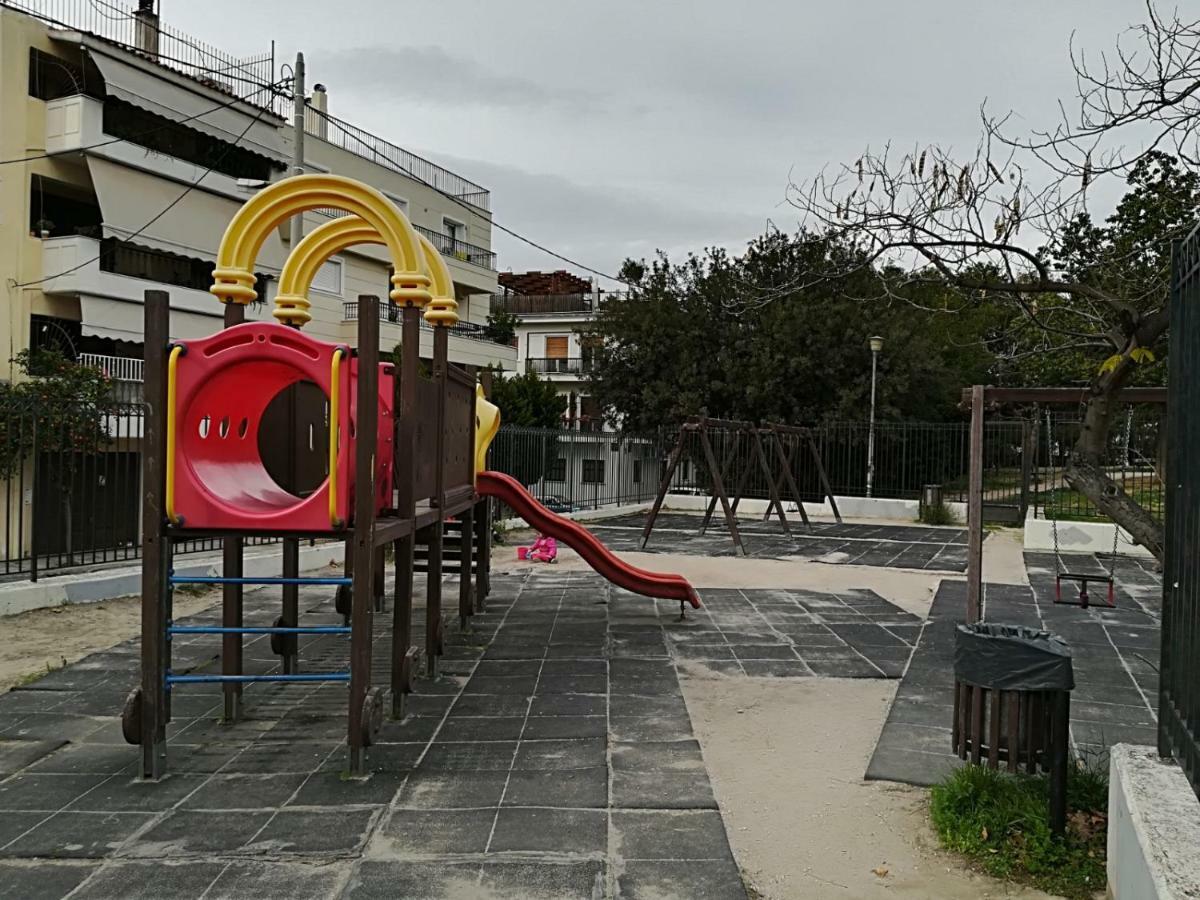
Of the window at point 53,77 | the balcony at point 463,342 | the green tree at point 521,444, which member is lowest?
the green tree at point 521,444

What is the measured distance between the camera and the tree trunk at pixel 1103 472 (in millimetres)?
4070

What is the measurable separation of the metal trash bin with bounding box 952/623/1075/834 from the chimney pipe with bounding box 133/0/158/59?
2198 cm

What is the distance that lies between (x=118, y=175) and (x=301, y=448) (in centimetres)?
1516

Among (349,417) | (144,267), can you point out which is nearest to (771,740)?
(349,417)

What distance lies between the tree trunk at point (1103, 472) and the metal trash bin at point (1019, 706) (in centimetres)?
64

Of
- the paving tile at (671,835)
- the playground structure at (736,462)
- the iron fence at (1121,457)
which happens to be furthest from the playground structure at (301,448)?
the playground structure at (736,462)

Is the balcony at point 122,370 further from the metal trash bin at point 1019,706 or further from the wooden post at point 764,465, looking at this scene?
the metal trash bin at point 1019,706

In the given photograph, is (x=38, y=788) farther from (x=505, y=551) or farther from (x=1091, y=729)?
(x=505, y=551)

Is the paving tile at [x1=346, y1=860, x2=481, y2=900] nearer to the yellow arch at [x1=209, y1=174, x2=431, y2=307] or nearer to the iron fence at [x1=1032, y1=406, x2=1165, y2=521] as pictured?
the yellow arch at [x1=209, y1=174, x2=431, y2=307]

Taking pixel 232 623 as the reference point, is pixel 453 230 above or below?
above

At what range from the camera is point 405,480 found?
5.19 m

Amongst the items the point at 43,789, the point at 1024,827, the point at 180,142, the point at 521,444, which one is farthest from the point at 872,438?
the point at 43,789

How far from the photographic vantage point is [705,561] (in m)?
13.0

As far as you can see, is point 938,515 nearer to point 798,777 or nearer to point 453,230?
point 798,777
